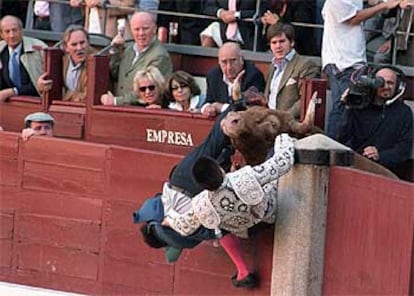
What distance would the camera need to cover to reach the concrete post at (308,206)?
22.6 feet

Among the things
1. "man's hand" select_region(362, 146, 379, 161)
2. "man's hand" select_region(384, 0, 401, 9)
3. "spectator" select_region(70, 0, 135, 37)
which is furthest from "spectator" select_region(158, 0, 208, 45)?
"man's hand" select_region(362, 146, 379, 161)

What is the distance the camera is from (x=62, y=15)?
10.6 meters

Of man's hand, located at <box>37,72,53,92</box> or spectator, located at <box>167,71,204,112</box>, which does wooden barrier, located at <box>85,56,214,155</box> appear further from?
man's hand, located at <box>37,72,53,92</box>

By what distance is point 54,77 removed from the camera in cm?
919

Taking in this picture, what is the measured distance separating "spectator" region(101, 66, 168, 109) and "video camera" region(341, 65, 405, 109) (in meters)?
1.25

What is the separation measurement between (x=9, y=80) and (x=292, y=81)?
7.49 feet

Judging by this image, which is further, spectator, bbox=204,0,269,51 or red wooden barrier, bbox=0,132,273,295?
spectator, bbox=204,0,269,51

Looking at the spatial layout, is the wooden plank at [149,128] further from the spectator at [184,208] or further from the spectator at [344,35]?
the spectator at [184,208]

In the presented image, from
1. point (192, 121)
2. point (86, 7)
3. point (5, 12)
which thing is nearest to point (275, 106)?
point (192, 121)

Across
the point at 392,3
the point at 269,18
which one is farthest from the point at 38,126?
the point at 392,3

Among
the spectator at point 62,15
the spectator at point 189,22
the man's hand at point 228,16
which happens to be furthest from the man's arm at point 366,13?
the spectator at point 62,15

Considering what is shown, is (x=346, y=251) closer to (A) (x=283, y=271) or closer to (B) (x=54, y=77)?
(A) (x=283, y=271)

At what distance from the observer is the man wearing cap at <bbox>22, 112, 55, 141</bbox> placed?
345 inches

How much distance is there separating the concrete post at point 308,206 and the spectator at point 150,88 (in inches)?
64.0
